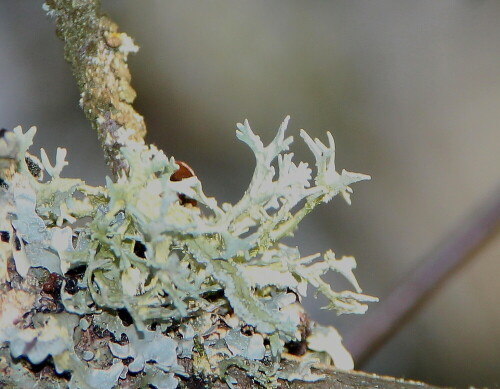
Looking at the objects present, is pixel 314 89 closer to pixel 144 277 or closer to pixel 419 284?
pixel 419 284

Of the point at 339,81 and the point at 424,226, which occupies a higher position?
the point at 339,81

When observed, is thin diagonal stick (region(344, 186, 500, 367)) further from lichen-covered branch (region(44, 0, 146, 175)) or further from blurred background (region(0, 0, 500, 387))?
lichen-covered branch (region(44, 0, 146, 175))

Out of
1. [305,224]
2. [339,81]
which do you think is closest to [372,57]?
[339,81]

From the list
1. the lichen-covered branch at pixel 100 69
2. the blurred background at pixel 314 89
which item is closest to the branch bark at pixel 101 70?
the lichen-covered branch at pixel 100 69

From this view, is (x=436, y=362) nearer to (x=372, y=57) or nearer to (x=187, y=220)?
(x=372, y=57)

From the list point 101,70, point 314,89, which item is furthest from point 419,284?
point 101,70
